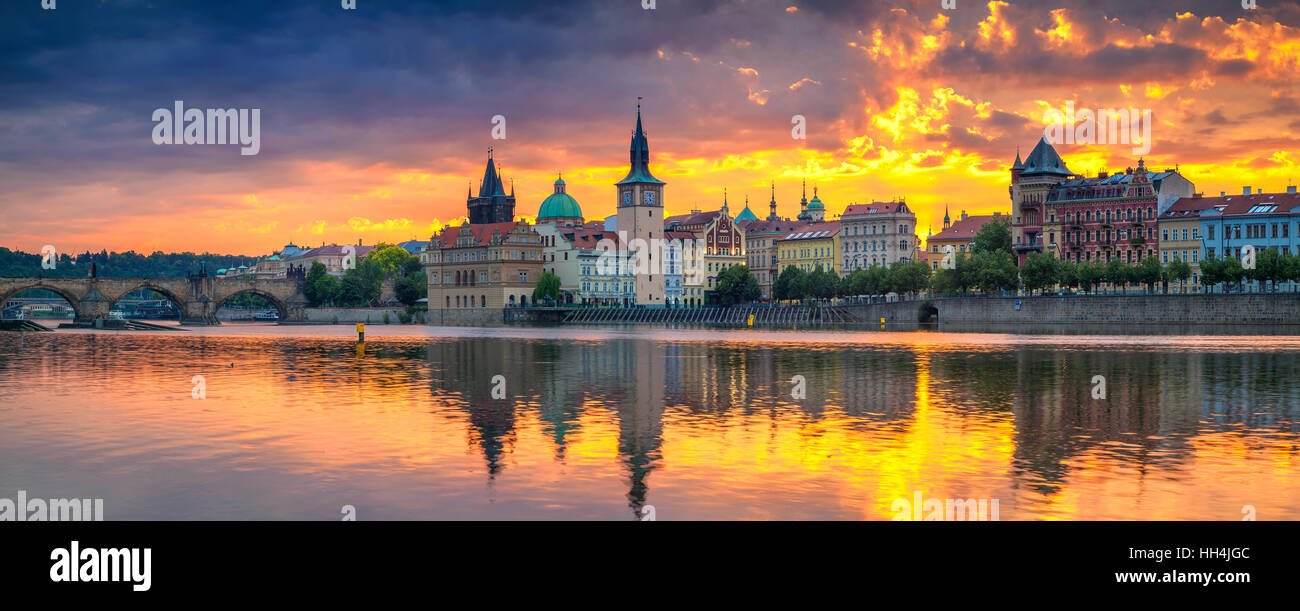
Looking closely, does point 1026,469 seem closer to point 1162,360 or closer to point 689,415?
point 689,415

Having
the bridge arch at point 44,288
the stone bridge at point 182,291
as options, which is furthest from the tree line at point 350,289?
the bridge arch at point 44,288

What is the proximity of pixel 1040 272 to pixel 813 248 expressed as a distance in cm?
6998

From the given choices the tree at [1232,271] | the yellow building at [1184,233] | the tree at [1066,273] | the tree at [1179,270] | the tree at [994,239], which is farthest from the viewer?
the tree at [994,239]

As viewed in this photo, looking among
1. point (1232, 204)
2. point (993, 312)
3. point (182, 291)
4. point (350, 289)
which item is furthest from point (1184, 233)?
point (182, 291)

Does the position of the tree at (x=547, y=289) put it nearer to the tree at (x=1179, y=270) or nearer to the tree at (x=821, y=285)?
the tree at (x=821, y=285)

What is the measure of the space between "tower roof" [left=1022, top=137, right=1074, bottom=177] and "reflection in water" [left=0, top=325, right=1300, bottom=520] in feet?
360

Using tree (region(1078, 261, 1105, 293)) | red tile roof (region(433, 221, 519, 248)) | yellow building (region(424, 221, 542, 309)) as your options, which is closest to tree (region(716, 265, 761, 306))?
yellow building (region(424, 221, 542, 309))

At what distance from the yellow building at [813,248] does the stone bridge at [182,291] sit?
79.6m

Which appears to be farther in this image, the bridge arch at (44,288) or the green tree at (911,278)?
the green tree at (911,278)

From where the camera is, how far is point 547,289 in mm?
169000

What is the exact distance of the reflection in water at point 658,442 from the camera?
52.5ft

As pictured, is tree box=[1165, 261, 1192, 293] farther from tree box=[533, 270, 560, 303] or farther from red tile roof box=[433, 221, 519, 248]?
red tile roof box=[433, 221, 519, 248]
